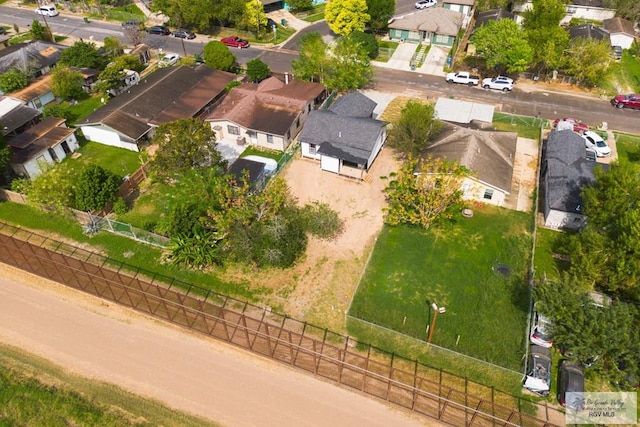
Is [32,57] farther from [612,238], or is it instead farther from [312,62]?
→ [612,238]

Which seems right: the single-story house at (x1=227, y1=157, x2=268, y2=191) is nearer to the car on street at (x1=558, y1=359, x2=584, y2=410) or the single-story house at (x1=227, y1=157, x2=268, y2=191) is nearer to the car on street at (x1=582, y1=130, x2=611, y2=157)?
the car on street at (x1=558, y1=359, x2=584, y2=410)

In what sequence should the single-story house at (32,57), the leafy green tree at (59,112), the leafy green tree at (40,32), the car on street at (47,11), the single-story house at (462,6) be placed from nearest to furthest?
the leafy green tree at (59,112) < the single-story house at (32,57) < the leafy green tree at (40,32) < the single-story house at (462,6) < the car on street at (47,11)

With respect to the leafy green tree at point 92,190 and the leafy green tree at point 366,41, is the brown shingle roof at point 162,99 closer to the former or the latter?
the leafy green tree at point 92,190

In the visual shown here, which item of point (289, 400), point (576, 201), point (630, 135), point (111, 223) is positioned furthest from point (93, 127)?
point (630, 135)

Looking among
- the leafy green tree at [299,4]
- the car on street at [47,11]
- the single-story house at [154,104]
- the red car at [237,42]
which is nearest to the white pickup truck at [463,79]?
the single-story house at [154,104]

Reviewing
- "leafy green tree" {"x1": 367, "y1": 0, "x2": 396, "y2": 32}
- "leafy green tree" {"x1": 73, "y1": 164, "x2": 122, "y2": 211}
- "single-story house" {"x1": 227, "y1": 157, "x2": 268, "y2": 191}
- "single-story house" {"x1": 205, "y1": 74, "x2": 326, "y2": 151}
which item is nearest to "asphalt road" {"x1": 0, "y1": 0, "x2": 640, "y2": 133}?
"leafy green tree" {"x1": 367, "y1": 0, "x2": 396, "y2": 32}

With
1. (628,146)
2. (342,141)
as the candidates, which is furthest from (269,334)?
(628,146)
